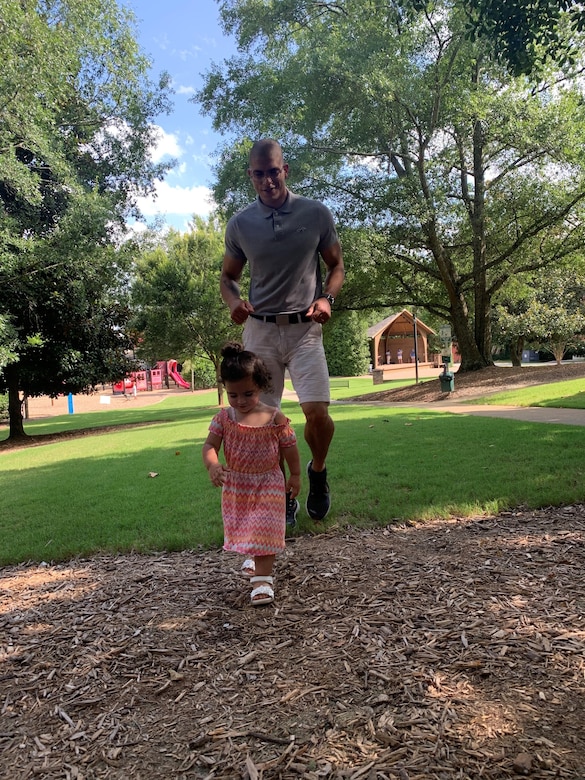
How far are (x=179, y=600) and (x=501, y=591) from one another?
1.43 metres

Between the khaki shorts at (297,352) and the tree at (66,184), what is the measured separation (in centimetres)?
1017

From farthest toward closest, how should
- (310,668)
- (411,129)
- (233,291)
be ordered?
(411,129)
(233,291)
(310,668)

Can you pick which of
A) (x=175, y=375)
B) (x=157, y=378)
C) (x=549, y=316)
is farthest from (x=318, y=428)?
(x=157, y=378)

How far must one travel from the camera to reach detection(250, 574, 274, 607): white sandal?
233 centimetres

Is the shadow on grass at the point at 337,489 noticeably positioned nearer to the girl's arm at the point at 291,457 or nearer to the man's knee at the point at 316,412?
the man's knee at the point at 316,412

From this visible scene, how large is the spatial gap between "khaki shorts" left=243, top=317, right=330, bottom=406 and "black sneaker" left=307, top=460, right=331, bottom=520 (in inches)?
21.8

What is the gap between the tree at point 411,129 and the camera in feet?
45.0

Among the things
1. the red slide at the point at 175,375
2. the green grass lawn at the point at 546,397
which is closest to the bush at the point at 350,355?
the red slide at the point at 175,375

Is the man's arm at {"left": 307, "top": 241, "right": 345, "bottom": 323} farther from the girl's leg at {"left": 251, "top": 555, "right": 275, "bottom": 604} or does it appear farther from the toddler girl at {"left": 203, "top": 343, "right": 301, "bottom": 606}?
the girl's leg at {"left": 251, "top": 555, "right": 275, "bottom": 604}

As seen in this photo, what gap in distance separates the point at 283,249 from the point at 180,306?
18.7m

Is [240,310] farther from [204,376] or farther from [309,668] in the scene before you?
[204,376]

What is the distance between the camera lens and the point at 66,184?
13375 millimetres

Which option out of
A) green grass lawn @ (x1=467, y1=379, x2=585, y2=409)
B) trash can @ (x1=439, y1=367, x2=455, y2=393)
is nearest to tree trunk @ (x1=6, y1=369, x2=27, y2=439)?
trash can @ (x1=439, y1=367, x2=455, y2=393)

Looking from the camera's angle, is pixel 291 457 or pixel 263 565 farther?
pixel 291 457
